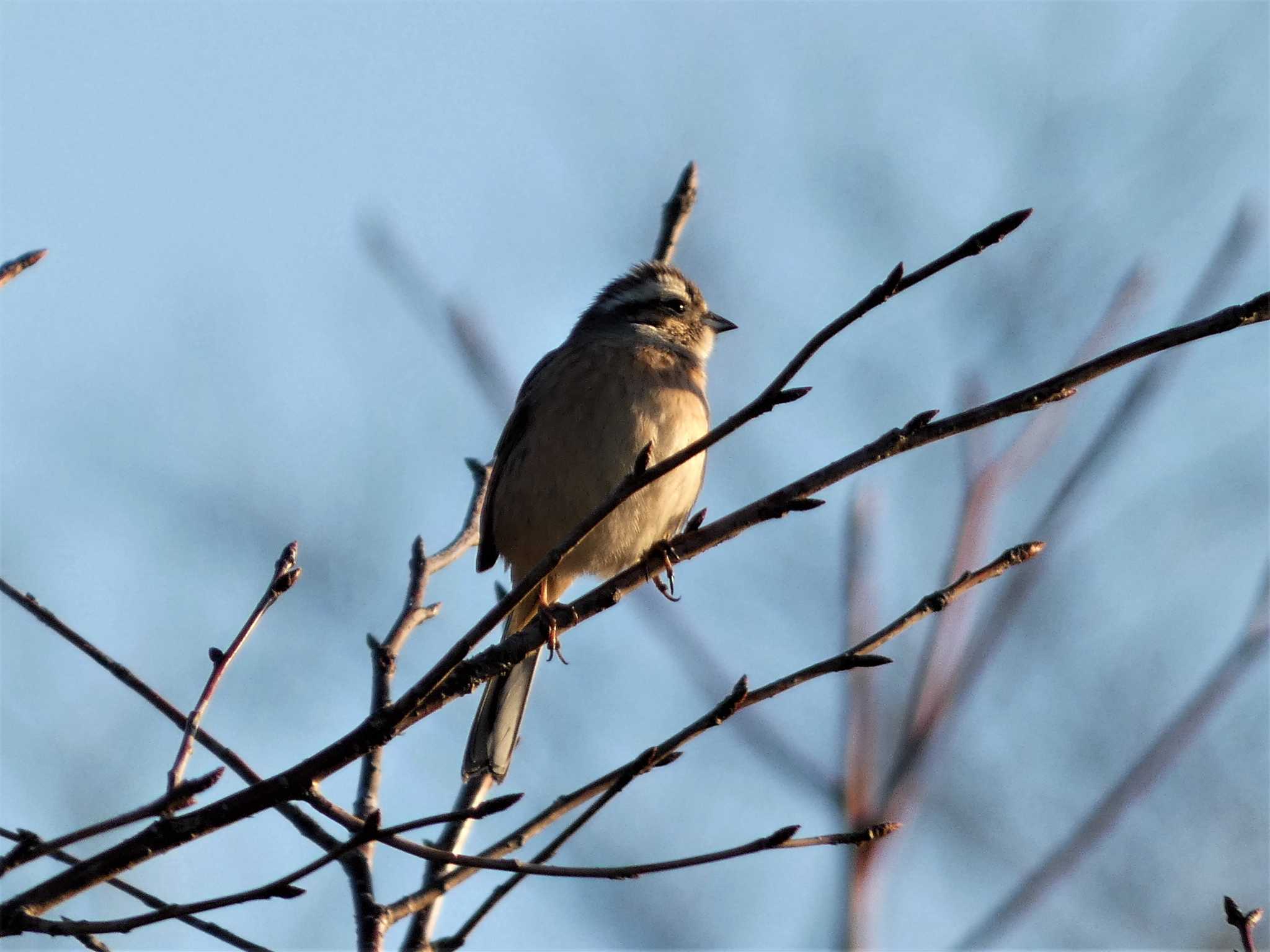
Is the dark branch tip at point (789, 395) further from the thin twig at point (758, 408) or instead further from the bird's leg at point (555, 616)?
the bird's leg at point (555, 616)

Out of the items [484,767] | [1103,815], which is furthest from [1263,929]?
[484,767]

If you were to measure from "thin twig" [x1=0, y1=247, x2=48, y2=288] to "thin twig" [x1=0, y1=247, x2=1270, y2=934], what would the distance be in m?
1.33

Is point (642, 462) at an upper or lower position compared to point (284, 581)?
upper

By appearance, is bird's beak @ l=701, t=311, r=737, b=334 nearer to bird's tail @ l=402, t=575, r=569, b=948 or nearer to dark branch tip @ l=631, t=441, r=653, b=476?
bird's tail @ l=402, t=575, r=569, b=948

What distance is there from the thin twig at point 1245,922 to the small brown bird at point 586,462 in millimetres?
2826

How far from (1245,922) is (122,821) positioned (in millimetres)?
2209

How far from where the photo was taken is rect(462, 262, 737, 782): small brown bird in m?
5.75

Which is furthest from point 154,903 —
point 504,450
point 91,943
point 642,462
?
point 504,450

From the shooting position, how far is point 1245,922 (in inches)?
112

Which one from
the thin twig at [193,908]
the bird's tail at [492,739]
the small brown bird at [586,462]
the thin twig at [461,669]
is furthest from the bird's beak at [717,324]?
the thin twig at [193,908]

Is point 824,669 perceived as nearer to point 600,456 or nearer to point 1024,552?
point 1024,552

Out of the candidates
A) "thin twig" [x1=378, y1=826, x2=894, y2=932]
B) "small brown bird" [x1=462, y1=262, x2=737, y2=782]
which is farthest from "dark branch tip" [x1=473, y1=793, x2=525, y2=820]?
"small brown bird" [x1=462, y1=262, x2=737, y2=782]

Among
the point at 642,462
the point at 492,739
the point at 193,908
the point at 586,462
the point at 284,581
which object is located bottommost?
the point at 193,908

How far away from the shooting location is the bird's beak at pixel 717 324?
285 inches
